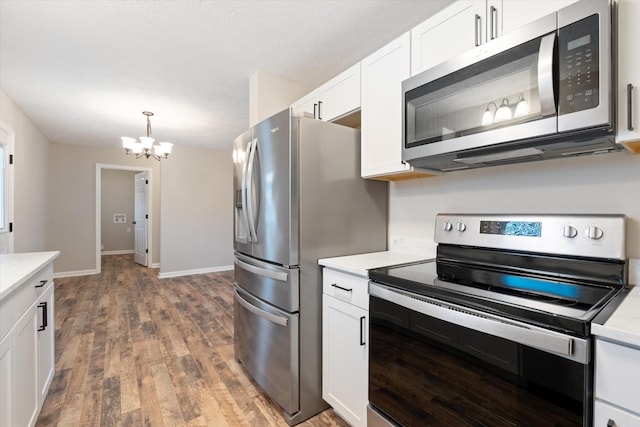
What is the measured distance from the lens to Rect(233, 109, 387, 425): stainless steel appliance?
1.65m

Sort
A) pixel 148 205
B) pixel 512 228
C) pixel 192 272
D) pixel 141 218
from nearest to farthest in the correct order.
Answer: pixel 512 228
pixel 192 272
pixel 148 205
pixel 141 218

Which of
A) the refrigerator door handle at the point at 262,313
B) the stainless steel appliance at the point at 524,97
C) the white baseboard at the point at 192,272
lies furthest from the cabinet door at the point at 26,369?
the white baseboard at the point at 192,272

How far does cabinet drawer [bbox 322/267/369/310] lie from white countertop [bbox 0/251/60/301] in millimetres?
1346

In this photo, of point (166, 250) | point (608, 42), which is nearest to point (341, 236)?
point (608, 42)

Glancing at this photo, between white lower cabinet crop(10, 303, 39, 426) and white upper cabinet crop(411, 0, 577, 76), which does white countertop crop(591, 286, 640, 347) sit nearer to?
white upper cabinet crop(411, 0, 577, 76)

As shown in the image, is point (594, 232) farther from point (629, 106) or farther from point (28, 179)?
point (28, 179)

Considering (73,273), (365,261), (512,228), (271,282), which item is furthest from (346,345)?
(73,273)

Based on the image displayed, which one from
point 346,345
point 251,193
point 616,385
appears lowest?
point 346,345

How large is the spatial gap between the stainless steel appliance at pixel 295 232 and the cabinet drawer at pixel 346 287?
0.08 metres

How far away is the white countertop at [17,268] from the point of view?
3.92ft

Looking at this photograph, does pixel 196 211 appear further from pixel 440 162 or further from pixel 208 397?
pixel 440 162

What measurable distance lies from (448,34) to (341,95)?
0.80 meters

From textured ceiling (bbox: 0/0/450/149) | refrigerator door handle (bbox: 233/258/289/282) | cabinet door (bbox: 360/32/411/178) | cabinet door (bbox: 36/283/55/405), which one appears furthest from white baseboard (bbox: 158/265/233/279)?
cabinet door (bbox: 360/32/411/178)

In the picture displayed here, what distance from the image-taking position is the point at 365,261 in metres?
1.65
